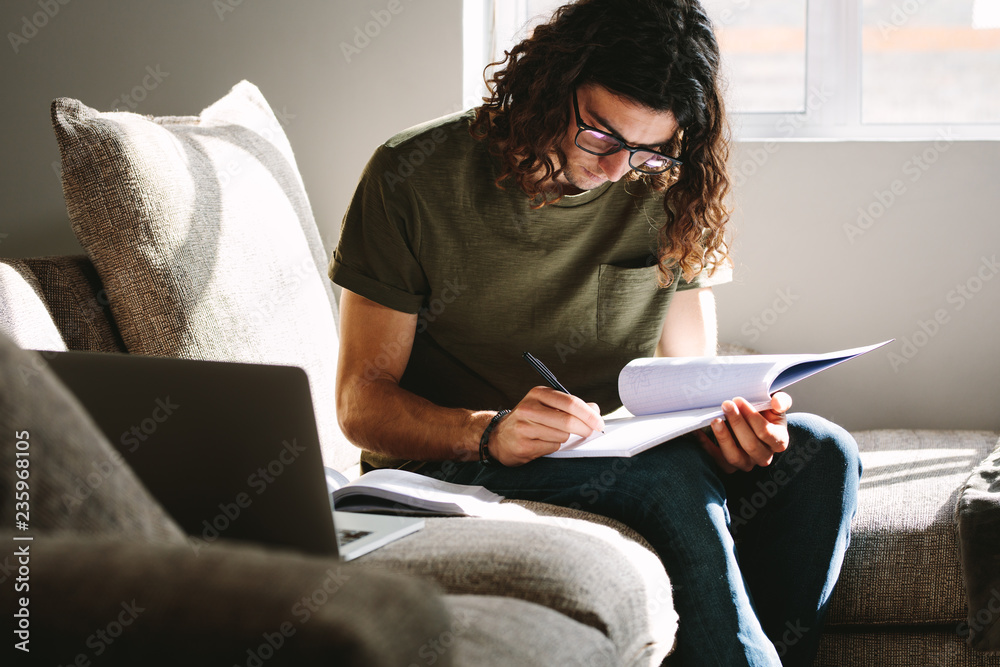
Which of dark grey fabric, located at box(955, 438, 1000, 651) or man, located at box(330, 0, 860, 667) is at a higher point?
man, located at box(330, 0, 860, 667)

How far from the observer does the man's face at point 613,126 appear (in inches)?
43.5

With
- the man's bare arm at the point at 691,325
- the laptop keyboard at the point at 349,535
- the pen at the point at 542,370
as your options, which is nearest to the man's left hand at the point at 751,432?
the pen at the point at 542,370

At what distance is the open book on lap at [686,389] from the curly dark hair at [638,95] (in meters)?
0.28

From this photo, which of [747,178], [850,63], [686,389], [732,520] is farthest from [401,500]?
[850,63]

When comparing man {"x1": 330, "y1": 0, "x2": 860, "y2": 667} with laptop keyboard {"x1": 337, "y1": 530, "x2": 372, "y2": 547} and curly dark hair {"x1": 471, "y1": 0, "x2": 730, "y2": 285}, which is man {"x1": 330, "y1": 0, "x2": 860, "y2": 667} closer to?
curly dark hair {"x1": 471, "y1": 0, "x2": 730, "y2": 285}

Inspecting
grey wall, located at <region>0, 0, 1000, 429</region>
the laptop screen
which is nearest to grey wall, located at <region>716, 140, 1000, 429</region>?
grey wall, located at <region>0, 0, 1000, 429</region>

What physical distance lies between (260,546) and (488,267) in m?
0.72

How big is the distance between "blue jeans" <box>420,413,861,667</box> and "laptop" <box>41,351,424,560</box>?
1.55 feet

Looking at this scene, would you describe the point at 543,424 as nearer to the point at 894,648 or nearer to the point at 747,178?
the point at 894,648

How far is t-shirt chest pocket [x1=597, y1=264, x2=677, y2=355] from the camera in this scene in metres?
1.28

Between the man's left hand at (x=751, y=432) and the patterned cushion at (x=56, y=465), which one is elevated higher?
the patterned cushion at (x=56, y=465)

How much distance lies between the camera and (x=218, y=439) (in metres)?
0.57

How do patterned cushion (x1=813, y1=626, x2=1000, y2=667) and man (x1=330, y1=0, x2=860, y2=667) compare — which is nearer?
man (x1=330, y1=0, x2=860, y2=667)

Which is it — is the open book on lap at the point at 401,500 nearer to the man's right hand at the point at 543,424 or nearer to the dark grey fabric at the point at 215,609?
the man's right hand at the point at 543,424
